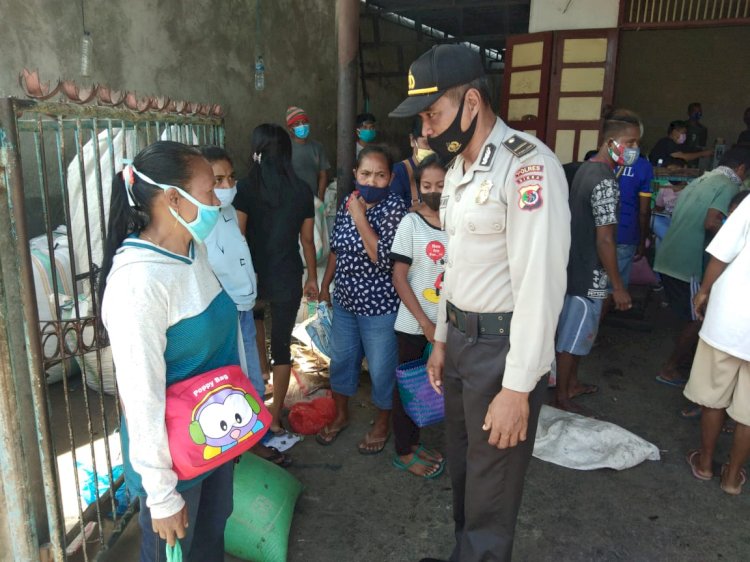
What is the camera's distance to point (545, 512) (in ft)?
Answer: 9.20

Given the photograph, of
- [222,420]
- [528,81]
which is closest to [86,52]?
[222,420]

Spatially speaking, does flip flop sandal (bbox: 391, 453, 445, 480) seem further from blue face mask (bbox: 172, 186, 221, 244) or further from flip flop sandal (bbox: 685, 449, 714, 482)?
blue face mask (bbox: 172, 186, 221, 244)

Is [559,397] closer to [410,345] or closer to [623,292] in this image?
[623,292]

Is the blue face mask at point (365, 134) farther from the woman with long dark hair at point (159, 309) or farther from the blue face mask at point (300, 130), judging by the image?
the woman with long dark hair at point (159, 309)

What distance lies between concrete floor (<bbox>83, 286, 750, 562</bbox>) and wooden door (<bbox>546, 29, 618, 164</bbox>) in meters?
4.70

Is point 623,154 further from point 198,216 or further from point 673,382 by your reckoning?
point 198,216

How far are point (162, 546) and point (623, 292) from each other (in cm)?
305

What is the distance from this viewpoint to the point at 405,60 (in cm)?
1059

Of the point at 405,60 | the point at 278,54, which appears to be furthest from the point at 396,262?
the point at 405,60

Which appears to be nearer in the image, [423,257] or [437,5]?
[423,257]

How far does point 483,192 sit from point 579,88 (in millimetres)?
6330

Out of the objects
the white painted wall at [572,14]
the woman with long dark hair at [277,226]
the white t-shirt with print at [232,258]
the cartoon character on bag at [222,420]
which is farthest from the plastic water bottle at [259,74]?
the cartoon character on bag at [222,420]

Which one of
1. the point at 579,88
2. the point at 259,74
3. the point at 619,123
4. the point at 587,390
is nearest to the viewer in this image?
the point at 619,123

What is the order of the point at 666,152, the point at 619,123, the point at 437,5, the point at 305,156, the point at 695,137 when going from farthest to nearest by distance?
the point at 695,137
the point at 666,152
the point at 437,5
the point at 305,156
the point at 619,123
